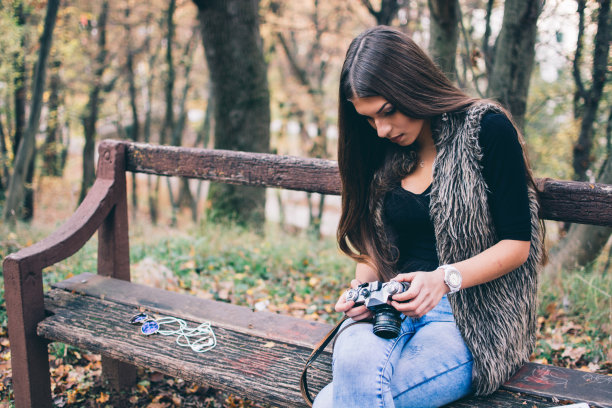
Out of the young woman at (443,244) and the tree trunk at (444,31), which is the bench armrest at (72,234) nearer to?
the young woman at (443,244)

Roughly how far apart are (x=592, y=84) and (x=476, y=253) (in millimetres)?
4296

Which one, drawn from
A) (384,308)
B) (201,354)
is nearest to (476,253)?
(384,308)

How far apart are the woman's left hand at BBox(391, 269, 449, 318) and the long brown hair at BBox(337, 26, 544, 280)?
1.57 feet

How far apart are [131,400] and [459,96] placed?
2.47 m

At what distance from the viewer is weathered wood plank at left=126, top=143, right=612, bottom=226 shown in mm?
2016

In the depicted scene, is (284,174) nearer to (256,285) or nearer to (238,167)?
(238,167)

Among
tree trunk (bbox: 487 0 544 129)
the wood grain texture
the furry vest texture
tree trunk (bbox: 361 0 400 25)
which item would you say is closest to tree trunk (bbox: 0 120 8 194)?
tree trunk (bbox: 361 0 400 25)

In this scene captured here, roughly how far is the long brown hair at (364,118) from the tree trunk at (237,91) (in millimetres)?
4005

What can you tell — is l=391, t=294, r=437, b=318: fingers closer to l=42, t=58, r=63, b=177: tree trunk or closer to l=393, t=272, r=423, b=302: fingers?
l=393, t=272, r=423, b=302: fingers

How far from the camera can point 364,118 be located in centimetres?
222

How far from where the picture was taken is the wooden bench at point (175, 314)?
191cm

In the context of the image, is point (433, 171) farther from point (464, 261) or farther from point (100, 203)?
point (100, 203)

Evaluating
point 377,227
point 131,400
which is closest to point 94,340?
point 131,400

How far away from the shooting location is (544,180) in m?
2.11
